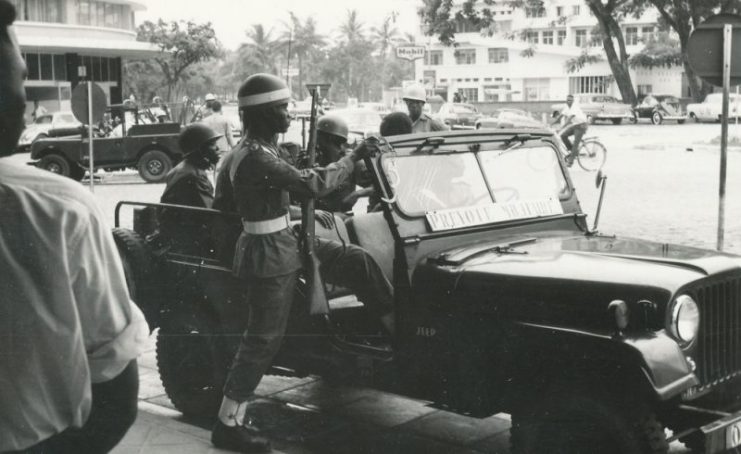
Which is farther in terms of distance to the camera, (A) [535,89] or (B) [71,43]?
(A) [535,89]

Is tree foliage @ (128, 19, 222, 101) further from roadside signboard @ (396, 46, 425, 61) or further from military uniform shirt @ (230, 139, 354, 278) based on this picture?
military uniform shirt @ (230, 139, 354, 278)

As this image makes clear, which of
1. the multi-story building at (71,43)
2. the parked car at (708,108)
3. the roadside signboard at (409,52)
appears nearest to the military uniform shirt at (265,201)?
the roadside signboard at (409,52)

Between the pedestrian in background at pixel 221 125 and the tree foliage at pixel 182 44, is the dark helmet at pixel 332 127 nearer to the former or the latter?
the pedestrian in background at pixel 221 125

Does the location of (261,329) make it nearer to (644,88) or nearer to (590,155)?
(590,155)

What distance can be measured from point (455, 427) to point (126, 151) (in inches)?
659

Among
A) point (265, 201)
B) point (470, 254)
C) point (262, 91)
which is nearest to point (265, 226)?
point (265, 201)

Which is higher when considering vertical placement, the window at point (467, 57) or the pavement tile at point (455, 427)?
the window at point (467, 57)

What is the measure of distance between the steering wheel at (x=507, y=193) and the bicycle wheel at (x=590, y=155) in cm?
1592

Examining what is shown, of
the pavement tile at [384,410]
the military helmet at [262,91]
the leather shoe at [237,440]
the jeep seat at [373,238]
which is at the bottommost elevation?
the pavement tile at [384,410]

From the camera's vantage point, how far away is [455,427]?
553 centimetres

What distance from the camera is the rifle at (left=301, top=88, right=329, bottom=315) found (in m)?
4.82

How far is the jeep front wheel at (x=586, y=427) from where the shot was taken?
3727 millimetres

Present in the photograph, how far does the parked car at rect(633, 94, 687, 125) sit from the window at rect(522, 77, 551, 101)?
805 inches

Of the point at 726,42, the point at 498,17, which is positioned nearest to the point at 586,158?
the point at 726,42
